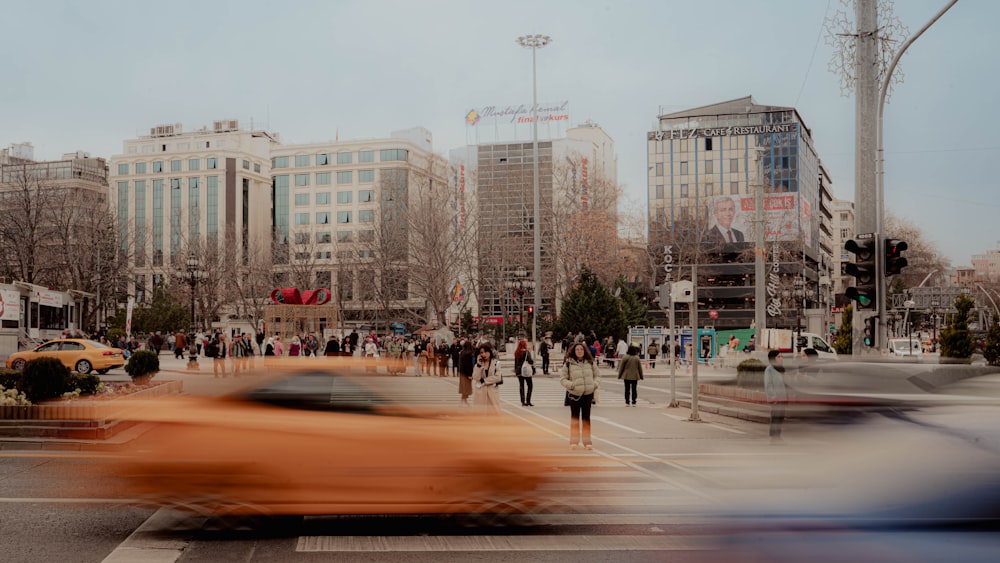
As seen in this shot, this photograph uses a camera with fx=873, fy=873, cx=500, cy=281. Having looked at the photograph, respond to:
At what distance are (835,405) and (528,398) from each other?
16279mm

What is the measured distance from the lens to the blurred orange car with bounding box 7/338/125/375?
31.7m

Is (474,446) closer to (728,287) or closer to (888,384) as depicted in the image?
(888,384)

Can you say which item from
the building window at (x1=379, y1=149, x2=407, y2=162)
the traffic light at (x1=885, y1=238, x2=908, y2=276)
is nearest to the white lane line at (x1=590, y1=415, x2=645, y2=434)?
the traffic light at (x1=885, y1=238, x2=908, y2=276)

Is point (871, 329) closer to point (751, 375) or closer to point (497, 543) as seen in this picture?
point (751, 375)

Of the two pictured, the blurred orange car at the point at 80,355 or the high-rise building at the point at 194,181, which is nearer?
the blurred orange car at the point at 80,355

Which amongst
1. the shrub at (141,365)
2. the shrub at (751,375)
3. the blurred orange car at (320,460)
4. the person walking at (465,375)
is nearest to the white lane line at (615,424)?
the person walking at (465,375)

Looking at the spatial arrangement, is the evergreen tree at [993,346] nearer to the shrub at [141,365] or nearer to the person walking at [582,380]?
the person walking at [582,380]

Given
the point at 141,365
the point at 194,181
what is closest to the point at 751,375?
the point at 141,365

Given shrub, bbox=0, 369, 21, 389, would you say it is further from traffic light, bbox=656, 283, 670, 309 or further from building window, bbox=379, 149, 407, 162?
building window, bbox=379, 149, 407, 162

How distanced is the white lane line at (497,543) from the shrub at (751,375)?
1358cm

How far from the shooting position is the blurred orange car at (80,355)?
31656 millimetres

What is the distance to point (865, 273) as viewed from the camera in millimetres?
15867

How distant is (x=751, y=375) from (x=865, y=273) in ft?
18.6

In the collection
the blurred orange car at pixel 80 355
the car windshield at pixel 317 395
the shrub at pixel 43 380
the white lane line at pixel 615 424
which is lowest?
the white lane line at pixel 615 424
